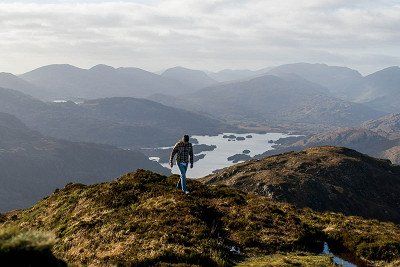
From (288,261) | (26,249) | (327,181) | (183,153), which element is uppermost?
(183,153)

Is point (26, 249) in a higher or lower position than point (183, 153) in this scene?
lower

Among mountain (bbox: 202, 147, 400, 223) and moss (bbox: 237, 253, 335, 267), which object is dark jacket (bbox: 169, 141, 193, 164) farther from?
mountain (bbox: 202, 147, 400, 223)

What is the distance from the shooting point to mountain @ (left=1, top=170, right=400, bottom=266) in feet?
65.8

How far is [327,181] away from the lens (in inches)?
3265

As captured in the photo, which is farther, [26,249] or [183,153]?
[183,153]

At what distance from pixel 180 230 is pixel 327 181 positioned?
66026 mm

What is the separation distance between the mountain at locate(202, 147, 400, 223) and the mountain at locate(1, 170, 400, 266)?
40.2m

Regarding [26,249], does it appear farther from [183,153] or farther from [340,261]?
[183,153]

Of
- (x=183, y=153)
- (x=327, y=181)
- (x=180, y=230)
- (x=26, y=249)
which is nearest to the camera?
(x=26, y=249)

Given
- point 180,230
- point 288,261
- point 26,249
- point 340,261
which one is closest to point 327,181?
point 340,261

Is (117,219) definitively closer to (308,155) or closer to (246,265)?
(246,265)

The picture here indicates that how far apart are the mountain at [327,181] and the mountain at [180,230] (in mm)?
40192

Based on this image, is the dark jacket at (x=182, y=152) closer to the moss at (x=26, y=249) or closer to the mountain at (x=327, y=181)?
the moss at (x=26, y=249)

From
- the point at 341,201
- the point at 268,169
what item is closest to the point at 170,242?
the point at 341,201
